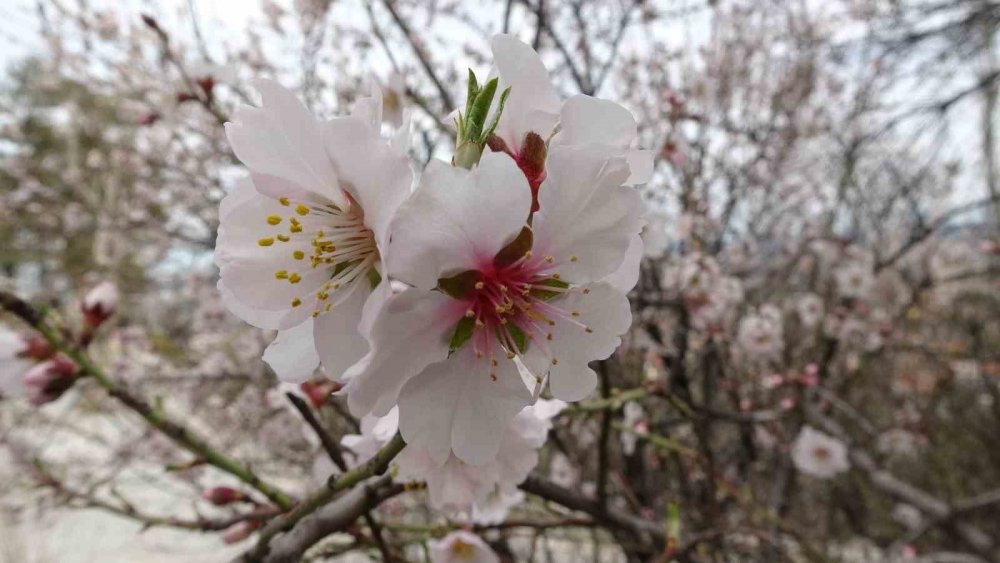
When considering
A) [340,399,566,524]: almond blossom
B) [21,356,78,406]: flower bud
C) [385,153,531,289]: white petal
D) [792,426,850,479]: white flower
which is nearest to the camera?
[385,153,531,289]: white petal

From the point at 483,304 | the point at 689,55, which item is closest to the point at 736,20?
the point at 689,55

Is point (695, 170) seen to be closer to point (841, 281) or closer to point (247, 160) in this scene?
point (841, 281)

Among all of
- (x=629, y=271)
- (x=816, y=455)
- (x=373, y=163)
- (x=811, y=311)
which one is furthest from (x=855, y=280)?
(x=373, y=163)

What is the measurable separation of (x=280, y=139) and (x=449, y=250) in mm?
184

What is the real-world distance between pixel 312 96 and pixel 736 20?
306 centimetres

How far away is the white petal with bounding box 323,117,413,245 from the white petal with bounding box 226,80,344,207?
0.03 m

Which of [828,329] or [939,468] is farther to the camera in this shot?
[939,468]

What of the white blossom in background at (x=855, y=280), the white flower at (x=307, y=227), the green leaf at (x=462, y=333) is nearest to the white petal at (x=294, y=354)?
the white flower at (x=307, y=227)

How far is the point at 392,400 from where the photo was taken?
20.1 inches

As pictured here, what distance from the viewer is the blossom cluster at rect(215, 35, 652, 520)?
474mm

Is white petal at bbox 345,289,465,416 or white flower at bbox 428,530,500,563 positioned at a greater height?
white petal at bbox 345,289,465,416

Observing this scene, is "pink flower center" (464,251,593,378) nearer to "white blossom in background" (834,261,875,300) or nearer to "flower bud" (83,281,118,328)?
"flower bud" (83,281,118,328)

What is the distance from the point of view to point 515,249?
547mm

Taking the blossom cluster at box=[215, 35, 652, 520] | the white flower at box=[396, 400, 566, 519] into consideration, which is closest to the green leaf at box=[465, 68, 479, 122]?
the blossom cluster at box=[215, 35, 652, 520]
